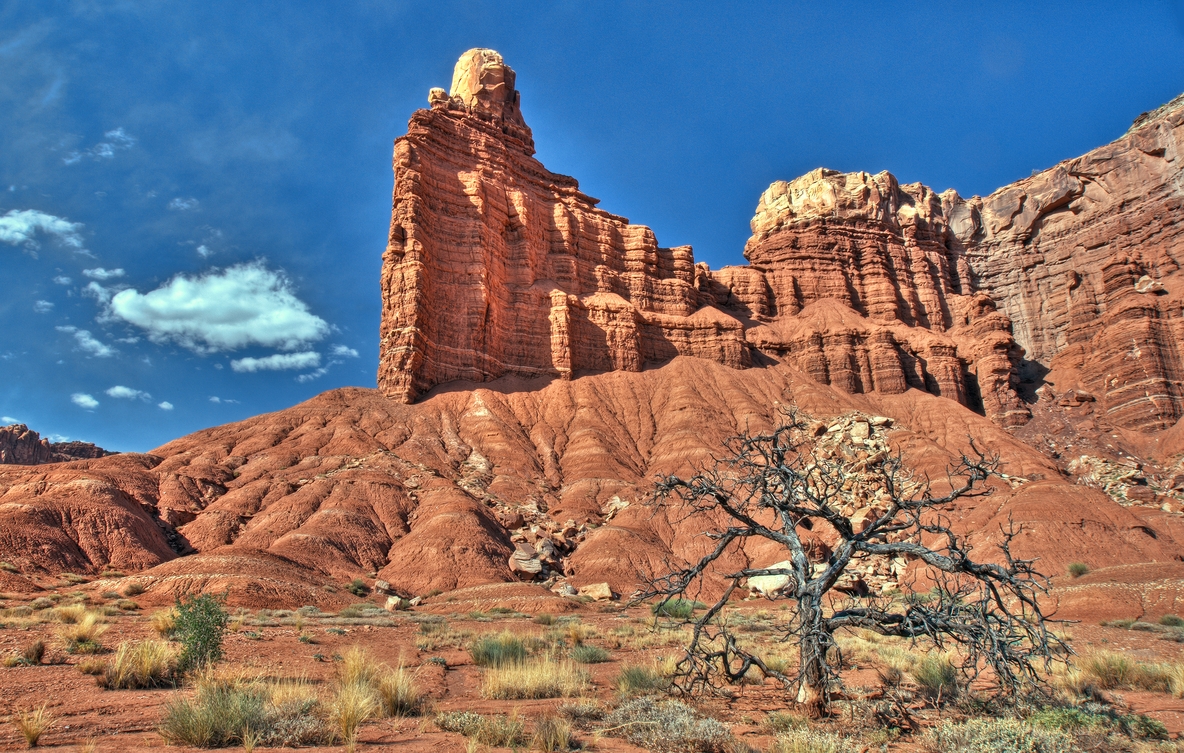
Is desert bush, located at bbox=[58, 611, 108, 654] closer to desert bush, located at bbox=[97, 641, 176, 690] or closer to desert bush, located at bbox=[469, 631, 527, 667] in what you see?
desert bush, located at bbox=[97, 641, 176, 690]

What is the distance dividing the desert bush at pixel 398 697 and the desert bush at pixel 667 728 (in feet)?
8.57

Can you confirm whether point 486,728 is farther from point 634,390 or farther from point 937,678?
point 634,390

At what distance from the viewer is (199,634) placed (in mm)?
11062

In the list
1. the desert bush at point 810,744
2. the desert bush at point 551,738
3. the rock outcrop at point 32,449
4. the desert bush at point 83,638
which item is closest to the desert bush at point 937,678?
the desert bush at point 810,744

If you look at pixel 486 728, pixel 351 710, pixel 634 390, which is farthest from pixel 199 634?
pixel 634 390

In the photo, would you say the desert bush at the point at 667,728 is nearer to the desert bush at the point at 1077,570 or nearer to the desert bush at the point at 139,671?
the desert bush at the point at 139,671

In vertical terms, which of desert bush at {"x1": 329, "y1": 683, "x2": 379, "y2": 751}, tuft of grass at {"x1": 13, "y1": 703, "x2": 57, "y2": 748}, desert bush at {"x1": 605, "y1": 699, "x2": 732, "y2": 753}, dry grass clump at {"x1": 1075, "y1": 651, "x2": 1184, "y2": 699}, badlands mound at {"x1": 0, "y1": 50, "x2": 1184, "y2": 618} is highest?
badlands mound at {"x1": 0, "y1": 50, "x2": 1184, "y2": 618}

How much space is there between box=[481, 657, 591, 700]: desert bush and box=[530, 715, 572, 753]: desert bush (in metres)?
3.26

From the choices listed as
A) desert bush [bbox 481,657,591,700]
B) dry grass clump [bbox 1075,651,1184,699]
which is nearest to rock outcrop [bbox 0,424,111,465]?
desert bush [bbox 481,657,591,700]

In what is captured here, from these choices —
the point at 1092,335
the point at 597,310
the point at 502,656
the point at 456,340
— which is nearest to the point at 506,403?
the point at 456,340

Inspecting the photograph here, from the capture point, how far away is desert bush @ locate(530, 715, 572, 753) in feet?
23.1

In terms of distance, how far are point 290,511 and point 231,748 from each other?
113 feet

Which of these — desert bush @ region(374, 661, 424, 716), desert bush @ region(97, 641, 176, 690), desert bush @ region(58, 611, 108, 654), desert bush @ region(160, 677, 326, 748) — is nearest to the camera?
desert bush @ region(160, 677, 326, 748)

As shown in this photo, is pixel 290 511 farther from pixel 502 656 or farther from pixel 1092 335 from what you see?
pixel 1092 335
